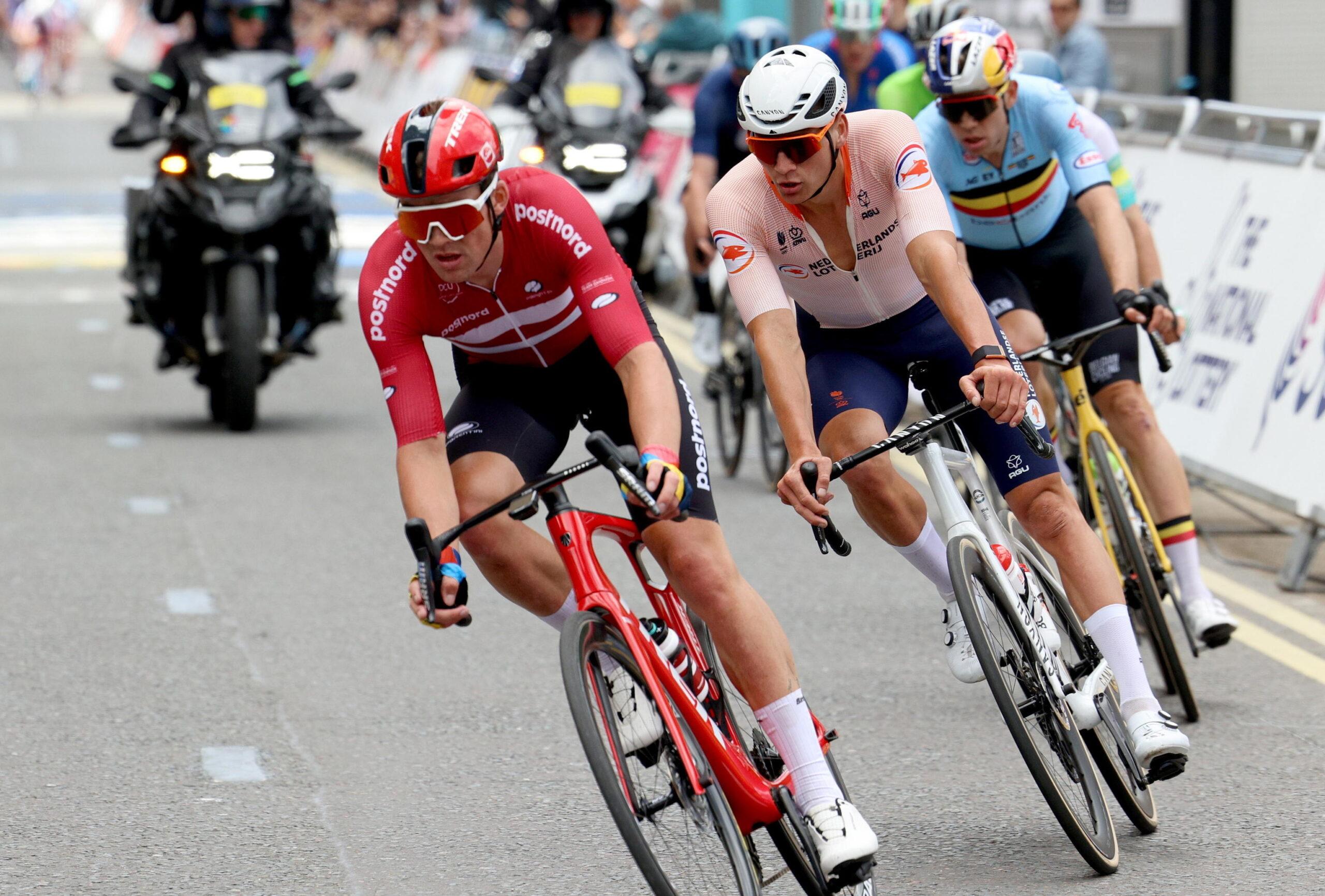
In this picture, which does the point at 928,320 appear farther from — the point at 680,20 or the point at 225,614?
the point at 680,20

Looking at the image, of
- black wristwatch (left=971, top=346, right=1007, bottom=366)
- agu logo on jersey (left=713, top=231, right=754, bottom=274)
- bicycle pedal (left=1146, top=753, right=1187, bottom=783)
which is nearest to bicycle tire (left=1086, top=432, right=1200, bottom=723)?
bicycle pedal (left=1146, top=753, right=1187, bottom=783)

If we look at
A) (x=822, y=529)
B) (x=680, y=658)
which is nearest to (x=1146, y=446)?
(x=822, y=529)

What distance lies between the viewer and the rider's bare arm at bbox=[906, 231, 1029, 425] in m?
4.89

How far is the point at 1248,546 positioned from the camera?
8.96 meters

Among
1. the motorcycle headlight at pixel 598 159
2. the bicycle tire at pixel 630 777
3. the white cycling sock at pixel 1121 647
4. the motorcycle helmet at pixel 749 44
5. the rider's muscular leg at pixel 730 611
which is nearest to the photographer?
the bicycle tire at pixel 630 777

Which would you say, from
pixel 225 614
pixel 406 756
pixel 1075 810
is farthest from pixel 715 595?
pixel 225 614

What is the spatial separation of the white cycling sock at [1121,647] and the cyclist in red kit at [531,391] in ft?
3.56

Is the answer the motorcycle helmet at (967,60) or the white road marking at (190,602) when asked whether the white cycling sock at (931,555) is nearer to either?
the motorcycle helmet at (967,60)

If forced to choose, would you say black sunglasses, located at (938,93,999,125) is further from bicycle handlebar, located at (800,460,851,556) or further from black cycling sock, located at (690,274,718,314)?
black cycling sock, located at (690,274,718,314)

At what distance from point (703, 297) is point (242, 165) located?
266cm

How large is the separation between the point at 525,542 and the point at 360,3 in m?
33.9

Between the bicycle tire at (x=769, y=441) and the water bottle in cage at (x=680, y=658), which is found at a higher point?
the water bottle in cage at (x=680, y=658)

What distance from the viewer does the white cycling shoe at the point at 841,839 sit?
4.53 metres

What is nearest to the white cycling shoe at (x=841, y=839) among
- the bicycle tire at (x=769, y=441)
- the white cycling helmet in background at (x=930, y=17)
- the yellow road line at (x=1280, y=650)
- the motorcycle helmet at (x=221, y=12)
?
the yellow road line at (x=1280, y=650)
